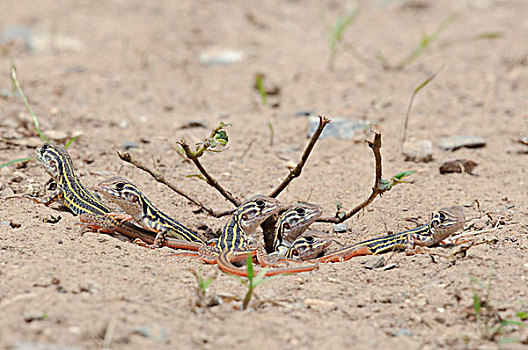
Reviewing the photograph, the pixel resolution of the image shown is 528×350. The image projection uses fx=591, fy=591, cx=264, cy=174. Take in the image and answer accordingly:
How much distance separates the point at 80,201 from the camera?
603cm

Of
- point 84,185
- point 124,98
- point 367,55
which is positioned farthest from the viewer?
point 367,55

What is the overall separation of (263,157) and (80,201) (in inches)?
99.8

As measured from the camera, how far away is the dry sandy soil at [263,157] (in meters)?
3.89

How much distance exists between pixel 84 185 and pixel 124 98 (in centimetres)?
326

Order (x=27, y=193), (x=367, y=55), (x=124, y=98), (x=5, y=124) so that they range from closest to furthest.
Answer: (x=27, y=193) < (x=5, y=124) < (x=124, y=98) < (x=367, y=55)

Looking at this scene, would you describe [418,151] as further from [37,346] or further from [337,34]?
[37,346]

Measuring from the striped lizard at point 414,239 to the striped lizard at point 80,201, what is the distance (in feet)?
4.71

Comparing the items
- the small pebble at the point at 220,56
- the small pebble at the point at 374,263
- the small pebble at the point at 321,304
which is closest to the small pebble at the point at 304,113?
the small pebble at the point at 220,56

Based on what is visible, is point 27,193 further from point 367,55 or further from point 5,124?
point 367,55

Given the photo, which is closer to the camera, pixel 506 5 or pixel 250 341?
pixel 250 341

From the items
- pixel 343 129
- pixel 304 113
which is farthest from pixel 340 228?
pixel 304 113

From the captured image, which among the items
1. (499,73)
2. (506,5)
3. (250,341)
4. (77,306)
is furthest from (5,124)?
(506,5)

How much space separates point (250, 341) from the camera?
3.68 m

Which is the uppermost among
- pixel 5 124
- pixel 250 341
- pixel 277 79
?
pixel 277 79
